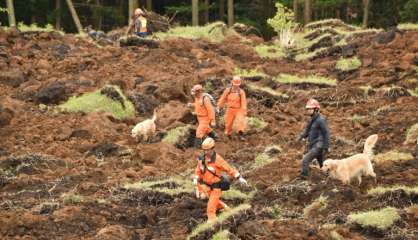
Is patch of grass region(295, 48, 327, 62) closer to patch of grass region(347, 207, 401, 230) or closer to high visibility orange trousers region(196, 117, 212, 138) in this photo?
high visibility orange trousers region(196, 117, 212, 138)

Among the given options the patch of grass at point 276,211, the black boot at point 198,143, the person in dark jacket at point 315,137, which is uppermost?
the person in dark jacket at point 315,137

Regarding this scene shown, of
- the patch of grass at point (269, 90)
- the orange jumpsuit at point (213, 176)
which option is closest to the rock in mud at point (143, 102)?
the patch of grass at point (269, 90)

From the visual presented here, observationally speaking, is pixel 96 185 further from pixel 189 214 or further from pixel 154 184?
pixel 189 214

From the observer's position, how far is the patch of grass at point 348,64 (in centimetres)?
2323

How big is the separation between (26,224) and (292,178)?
4518 mm

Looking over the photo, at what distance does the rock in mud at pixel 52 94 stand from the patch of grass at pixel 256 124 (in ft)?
16.9

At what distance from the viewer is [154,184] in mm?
13141

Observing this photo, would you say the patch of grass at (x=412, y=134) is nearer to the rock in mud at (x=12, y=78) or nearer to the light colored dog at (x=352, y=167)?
the light colored dog at (x=352, y=167)

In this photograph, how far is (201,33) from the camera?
92.5 ft

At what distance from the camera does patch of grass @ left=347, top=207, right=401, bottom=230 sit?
1034 centimetres

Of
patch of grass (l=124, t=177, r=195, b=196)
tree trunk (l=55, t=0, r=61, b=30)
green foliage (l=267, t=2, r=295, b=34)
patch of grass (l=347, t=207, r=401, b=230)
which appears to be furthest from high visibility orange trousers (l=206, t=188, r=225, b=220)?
tree trunk (l=55, t=0, r=61, b=30)

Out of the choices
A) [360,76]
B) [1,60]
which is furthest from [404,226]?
[1,60]

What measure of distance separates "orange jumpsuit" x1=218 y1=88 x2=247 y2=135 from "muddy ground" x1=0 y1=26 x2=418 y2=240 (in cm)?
40

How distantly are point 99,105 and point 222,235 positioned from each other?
9.69 meters
